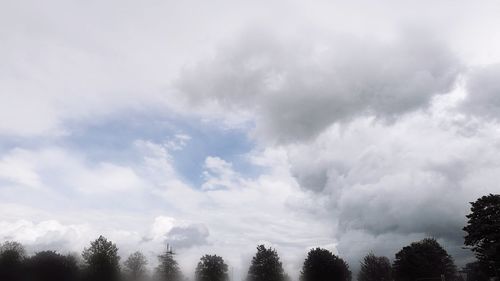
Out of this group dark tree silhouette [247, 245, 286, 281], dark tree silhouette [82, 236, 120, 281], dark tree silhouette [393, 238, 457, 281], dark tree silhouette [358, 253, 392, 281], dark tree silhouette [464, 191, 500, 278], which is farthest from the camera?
dark tree silhouette [358, 253, 392, 281]

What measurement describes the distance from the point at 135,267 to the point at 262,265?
44.9 metres

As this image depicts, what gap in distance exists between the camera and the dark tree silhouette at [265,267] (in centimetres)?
15862

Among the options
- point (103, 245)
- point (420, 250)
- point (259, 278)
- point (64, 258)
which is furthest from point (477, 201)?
point (64, 258)

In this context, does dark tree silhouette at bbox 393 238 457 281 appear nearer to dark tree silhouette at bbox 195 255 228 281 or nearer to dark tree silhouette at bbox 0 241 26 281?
dark tree silhouette at bbox 195 255 228 281

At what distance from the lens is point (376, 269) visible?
7072 inches

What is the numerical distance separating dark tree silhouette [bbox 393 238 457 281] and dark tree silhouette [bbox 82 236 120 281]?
92309 millimetres

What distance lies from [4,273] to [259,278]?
8148cm

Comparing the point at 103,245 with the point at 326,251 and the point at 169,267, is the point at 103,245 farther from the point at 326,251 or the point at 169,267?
the point at 326,251

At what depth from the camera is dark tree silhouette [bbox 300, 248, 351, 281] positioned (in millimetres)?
149375

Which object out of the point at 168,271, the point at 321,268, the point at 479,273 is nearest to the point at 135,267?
the point at 168,271

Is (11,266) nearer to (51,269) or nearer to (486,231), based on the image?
(51,269)

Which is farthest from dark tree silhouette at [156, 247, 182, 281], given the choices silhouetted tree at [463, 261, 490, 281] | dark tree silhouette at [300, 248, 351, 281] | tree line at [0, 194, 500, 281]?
silhouetted tree at [463, 261, 490, 281]

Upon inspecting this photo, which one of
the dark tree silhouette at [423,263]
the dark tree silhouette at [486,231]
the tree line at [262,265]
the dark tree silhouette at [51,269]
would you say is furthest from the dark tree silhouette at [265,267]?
the dark tree silhouette at [486,231]

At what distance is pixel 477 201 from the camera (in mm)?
90188
